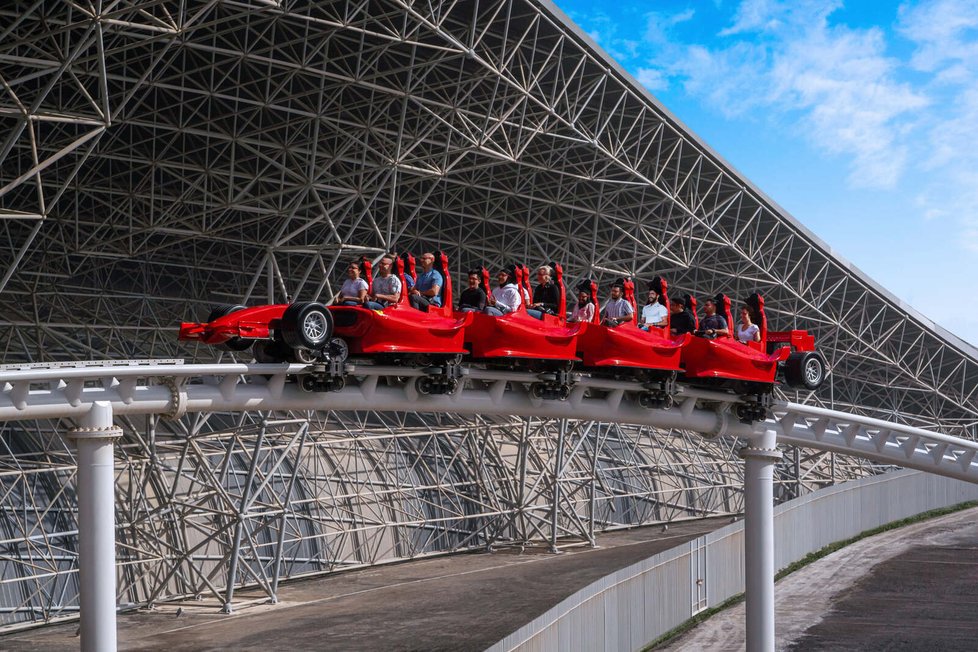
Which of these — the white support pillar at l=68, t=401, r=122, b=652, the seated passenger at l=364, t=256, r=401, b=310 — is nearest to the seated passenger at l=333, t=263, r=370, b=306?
the seated passenger at l=364, t=256, r=401, b=310

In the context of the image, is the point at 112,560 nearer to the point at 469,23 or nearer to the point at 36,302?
the point at 469,23

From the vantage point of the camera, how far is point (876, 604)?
24562mm

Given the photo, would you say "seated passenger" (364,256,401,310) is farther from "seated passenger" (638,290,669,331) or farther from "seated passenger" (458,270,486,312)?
"seated passenger" (638,290,669,331)

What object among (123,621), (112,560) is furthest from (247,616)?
(112,560)

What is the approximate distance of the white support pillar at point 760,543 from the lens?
18250 mm

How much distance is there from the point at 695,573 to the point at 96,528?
14864 millimetres

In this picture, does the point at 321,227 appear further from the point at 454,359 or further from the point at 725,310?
the point at 454,359

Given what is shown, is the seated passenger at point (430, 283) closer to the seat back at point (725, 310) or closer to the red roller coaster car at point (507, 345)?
the red roller coaster car at point (507, 345)

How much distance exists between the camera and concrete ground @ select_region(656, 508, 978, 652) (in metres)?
21.8

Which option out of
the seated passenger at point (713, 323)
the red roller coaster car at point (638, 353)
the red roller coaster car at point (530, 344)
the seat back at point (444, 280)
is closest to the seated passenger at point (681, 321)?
the seated passenger at point (713, 323)

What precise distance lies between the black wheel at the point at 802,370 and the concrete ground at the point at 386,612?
8710 mm

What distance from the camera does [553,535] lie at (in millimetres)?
39156

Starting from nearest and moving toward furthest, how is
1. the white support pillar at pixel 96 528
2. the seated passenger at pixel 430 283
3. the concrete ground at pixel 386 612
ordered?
the white support pillar at pixel 96 528, the seated passenger at pixel 430 283, the concrete ground at pixel 386 612

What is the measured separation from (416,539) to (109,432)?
28.4 metres
